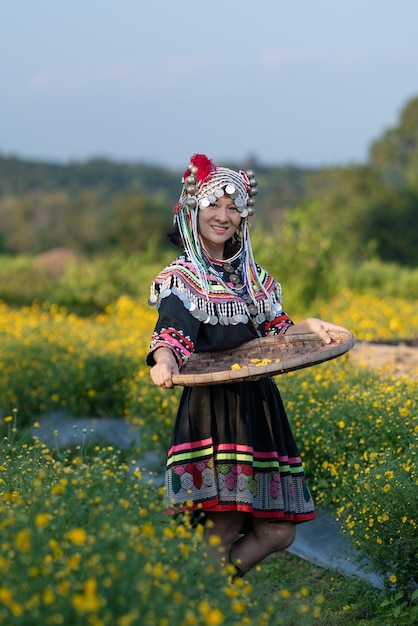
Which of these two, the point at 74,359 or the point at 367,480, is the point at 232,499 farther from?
the point at 74,359

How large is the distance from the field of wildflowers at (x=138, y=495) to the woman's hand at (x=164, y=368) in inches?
12.0

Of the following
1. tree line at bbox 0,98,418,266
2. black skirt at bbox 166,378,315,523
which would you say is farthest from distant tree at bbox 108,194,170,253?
black skirt at bbox 166,378,315,523

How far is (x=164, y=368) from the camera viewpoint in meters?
3.13

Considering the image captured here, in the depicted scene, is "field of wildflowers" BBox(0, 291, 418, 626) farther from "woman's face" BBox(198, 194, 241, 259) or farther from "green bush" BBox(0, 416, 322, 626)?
"woman's face" BBox(198, 194, 241, 259)

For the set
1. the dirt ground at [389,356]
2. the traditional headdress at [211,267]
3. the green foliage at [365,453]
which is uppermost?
the traditional headdress at [211,267]

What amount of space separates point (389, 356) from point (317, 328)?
3490 millimetres

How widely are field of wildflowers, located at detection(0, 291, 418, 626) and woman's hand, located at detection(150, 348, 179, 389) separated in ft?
1.00

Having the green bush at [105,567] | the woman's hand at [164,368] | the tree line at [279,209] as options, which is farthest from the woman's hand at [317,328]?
the tree line at [279,209]

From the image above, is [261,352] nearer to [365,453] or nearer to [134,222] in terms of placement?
[365,453]

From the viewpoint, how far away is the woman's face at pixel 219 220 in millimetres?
3561

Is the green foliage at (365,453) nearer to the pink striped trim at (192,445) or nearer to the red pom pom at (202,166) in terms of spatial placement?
the pink striped trim at (192,445)

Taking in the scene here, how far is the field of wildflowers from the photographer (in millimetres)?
2027

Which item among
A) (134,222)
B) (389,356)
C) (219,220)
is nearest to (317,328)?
(219,220)

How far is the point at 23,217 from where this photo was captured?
161ft
